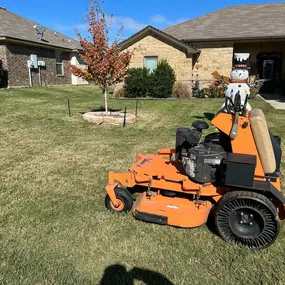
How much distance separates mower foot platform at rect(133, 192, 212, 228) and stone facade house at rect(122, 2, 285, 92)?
15466 millimetres

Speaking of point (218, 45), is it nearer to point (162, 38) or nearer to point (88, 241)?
point (162, 38)

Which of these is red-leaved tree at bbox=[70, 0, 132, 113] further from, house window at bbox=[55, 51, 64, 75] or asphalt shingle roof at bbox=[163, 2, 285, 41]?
house window at bbox=[55, 51, 64, 75]

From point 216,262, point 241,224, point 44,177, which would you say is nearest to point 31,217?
point 44,177

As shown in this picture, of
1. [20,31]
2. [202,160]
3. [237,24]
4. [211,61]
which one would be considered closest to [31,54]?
[20,31]

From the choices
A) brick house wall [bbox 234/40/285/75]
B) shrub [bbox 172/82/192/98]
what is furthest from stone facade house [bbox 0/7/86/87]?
brick house wall [bbox 234/40/285/75]

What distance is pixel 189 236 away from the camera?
3301 millimetres

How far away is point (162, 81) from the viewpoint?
56.2 feet

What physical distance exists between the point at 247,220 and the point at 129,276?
1.35 meters

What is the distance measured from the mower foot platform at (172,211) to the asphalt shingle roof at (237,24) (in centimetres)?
1718

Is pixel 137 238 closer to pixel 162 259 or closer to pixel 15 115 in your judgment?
pixel 162 259

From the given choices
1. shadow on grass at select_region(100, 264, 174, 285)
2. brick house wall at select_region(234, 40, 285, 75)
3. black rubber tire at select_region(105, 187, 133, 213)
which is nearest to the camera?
shadow on grass at select_region(100, 264, 174, 285)

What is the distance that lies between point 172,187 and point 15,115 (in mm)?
8700

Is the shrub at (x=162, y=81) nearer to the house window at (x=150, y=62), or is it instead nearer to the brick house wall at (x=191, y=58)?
the brick house wall at (x=191, y=58)

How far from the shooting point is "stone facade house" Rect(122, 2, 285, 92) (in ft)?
59.1
